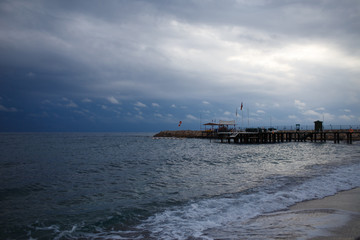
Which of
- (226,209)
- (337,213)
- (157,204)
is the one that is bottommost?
(157,204)

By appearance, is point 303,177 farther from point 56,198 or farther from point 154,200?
point 56,198

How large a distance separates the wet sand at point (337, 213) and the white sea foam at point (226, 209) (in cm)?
61

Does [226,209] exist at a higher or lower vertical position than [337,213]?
lower

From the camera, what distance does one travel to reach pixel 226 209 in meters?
9.59

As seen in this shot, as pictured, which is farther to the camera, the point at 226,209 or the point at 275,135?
the point at 275,135

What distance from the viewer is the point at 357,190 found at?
11.8 m

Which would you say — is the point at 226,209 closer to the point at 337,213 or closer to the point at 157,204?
the point at 157,204

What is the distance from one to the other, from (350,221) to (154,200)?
7.40 m

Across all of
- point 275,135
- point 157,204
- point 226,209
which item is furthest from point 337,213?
point 275,135

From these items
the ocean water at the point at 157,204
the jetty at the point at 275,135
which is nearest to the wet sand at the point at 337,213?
the ocean water at the point at 157,204

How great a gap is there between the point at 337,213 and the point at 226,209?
3703 millimetres

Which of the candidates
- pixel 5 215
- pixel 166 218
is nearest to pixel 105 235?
pixel 166 218

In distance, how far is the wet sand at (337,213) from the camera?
6.38 m

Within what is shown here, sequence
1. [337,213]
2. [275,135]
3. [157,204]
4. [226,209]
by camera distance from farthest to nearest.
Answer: [275,135] → [157,204] → [226,209] → [337,213]
